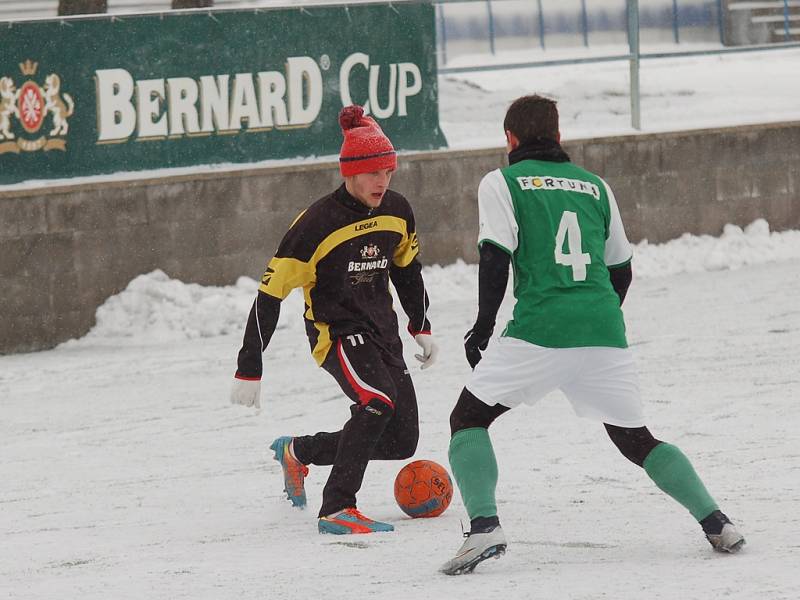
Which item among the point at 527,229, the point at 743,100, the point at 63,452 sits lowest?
the point at 63,452

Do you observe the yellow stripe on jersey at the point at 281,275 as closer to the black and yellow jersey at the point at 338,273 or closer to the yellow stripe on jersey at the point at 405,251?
the black and yellow jersey at the point at 338,273

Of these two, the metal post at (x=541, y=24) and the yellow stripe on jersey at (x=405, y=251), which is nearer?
the yellow stripe on jersey at (x=405, y=251)

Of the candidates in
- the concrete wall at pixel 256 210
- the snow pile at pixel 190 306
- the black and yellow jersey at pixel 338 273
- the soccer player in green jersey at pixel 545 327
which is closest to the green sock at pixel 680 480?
the soccer player in green jersey at pixel 545 327

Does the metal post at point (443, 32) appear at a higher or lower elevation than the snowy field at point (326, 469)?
higher

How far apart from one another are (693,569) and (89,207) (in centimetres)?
754

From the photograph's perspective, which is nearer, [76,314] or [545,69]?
[76,314]

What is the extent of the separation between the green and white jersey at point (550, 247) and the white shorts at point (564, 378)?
40 millimetres

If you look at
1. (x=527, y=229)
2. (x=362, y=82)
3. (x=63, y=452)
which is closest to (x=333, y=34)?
(x=362, y=82)

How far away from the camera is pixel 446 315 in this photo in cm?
1148

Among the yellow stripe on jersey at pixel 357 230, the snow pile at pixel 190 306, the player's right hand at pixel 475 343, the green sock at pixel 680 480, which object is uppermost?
the yellow stripe on jersey at pixel 357 230

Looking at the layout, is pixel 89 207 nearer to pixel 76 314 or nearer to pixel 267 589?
pixel 76 314

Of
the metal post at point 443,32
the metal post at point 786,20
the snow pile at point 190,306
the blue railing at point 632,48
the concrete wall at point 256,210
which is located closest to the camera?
the concrete wall at point 256,210

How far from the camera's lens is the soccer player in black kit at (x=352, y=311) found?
5.68m

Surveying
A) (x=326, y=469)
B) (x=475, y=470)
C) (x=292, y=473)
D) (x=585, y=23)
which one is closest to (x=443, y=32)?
(x=585, y=23)
